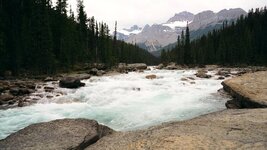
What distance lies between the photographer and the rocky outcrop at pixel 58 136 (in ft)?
28.4

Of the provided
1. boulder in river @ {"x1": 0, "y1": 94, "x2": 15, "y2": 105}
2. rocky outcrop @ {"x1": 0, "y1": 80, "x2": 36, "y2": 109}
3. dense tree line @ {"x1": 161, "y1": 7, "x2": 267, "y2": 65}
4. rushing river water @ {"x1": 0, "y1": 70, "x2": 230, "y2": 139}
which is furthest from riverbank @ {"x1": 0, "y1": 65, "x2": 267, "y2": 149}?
dense tree line @ {"x1": 161, "y1": 7, "x2": 267, "y2": 65}

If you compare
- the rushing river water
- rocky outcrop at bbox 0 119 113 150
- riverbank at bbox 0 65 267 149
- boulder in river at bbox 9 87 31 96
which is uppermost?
riverbank at bbox 0 65 267 149

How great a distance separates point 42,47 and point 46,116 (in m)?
29.1

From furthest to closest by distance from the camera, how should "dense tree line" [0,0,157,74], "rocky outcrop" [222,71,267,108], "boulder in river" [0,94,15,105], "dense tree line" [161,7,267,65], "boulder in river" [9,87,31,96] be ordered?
1. "dense tree line" [161,7,267,65]
2. "dense tree line" [0,0,157,74]
3. "boulder in river" [9,87,31,96]
4. "boulder in river" [0,94,15,105]
5. "rocky outcrop" [222,71,267,108]

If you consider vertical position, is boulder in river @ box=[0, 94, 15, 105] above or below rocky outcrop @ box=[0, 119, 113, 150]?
below

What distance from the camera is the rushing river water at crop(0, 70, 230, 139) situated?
16.6 metres

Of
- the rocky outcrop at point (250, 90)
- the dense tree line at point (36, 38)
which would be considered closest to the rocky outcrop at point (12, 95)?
the dense tree line at point (36, 38)

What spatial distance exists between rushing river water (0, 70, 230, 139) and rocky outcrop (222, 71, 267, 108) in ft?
6.00

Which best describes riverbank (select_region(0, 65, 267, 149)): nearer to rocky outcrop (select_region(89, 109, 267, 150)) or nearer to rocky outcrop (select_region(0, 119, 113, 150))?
rocky outcrop (select_region(89, 109, 267, 150))

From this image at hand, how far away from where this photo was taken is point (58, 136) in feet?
30.6

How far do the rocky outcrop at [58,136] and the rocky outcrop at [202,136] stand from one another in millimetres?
470

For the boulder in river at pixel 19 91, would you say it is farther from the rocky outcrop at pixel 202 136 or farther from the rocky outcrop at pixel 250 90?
the rocky outcrop at pixel 202 136

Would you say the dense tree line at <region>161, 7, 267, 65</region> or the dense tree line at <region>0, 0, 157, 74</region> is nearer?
the dense tree line at <region>0, 0, 157, 74</region>

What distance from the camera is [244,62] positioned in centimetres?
9562
